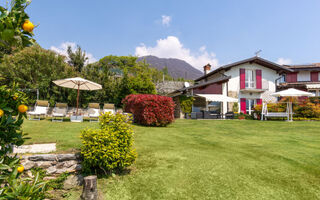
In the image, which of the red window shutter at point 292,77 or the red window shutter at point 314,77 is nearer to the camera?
the red window shutter at point 314,77

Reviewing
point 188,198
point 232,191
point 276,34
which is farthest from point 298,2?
point 188,198

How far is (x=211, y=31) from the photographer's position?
15.6 metres

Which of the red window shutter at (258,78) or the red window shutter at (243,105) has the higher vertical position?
the red window shutter at (258,78)

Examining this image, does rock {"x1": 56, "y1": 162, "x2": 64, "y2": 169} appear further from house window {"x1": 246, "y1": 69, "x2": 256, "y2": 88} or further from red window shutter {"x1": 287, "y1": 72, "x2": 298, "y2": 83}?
red window shutter {"x1": 287, "y1": 72, "x2": 298, "y2": 83}

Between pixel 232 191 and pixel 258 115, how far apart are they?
55.7 ft

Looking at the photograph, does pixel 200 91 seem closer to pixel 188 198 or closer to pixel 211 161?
pixel 211 161

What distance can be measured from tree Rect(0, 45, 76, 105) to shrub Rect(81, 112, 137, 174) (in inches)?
514

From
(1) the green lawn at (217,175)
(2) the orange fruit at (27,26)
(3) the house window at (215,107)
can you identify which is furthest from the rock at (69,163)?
(3) the house window at (215,107)

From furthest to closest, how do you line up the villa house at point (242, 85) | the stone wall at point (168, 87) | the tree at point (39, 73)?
the stone wall at point (168, 87) → the villa house at point (242, 85) → the tree at point (39, 73)

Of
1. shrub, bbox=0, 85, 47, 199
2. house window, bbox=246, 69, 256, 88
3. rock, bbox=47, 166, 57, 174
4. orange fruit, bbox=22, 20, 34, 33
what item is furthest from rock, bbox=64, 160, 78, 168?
house window, bbox=246, 69, 256, 88

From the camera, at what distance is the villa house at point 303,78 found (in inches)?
1001

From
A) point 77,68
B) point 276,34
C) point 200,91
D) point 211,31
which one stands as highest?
point 211,31

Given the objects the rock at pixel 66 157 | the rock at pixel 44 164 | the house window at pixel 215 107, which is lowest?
the rock at pixel 44 164

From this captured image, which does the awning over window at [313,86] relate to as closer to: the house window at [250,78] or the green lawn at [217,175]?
the house window at [250,78]
